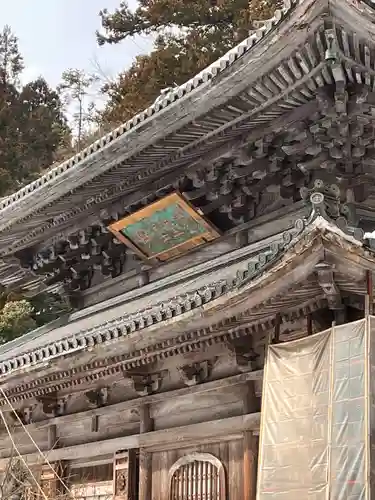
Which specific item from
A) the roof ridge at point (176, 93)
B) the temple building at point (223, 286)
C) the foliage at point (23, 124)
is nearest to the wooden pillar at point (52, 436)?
the temple building at point (223, 286)

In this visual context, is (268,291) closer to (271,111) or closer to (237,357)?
(237,357)

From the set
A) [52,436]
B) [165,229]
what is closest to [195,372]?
[165,229]

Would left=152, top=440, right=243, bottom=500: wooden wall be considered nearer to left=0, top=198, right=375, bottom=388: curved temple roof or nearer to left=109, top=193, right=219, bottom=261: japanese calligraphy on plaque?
left=0, top=198, right=375, bottom=388: curved temple roof

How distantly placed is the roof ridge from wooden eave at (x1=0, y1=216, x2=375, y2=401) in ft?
7.28

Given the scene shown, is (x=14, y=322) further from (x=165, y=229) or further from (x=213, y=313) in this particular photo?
(x=213, y=313)

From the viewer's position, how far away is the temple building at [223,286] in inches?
221

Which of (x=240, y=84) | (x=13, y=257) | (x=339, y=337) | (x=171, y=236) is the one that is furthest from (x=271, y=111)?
(x=13, y=257)

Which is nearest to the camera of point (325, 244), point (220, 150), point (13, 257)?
point (325, 244)

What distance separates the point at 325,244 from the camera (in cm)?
516

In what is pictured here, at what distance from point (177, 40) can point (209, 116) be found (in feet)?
61.7

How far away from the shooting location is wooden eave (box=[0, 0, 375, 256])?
6.55 m

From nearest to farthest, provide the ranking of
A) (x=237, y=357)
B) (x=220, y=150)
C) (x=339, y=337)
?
(x=339, y=337)
(x=237, y=357)
(x=220, y=150)

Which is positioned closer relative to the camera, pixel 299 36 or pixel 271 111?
pixel 299 36

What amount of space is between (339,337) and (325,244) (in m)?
0.99
